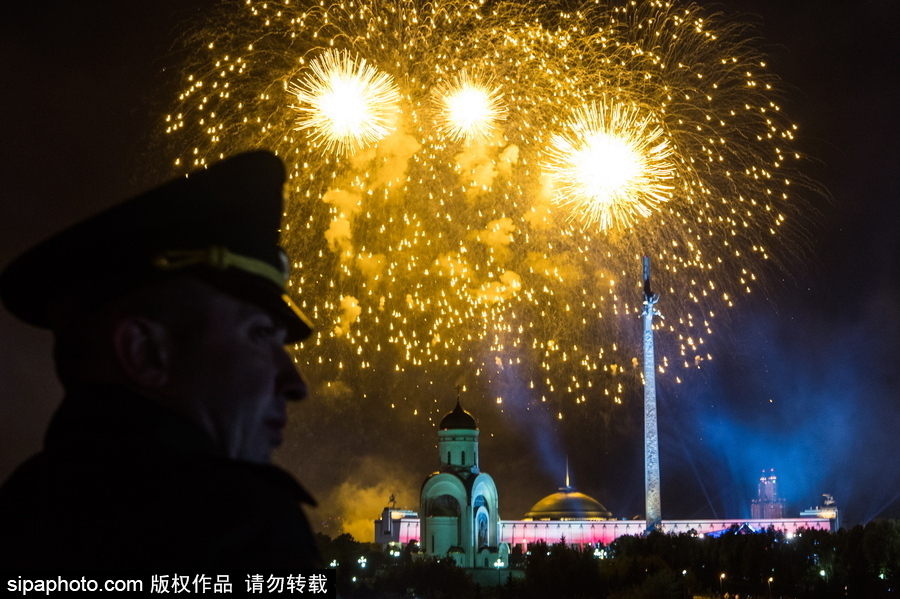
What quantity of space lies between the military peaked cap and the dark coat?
10.3 inches

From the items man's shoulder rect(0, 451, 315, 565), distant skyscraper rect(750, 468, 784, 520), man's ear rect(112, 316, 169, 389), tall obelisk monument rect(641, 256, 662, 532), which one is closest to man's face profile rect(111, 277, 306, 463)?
man's ear rect(112, 316, 169, 389)

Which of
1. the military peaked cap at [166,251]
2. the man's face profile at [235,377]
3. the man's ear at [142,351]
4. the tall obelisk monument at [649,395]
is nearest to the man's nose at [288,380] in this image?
the man's face profile at [235,377]

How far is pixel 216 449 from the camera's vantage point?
78.0 inches

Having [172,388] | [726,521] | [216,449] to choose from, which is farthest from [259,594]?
[726,521]

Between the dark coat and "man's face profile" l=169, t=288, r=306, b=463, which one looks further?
"man's face profile" l=169, t=288, r=306, b=463

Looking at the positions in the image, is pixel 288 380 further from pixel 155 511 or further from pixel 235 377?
pixel 155 511

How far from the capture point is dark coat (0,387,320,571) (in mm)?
1791

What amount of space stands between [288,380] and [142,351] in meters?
0.33

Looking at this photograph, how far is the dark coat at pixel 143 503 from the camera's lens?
1.79 m

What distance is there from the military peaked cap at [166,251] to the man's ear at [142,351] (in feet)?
0.28

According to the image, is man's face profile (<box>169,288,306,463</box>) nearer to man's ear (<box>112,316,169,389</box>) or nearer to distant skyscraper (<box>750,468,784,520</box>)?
man's ear (<box>112,316,169,389</box>)

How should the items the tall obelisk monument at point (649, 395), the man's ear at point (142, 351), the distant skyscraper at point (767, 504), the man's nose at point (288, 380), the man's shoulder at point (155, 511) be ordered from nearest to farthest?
the man's shoulder at point (155, 511) → the man's ear at point (142, 351) → the man's nose at point (288, 380) → the tall obelisk monument at point (649, 395) → the distant skyscraper at point (767, 504)

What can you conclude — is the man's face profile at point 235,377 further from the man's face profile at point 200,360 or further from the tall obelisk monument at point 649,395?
the tall obelisk monument at point 649,395

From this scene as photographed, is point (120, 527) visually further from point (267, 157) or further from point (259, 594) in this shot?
point (267, 157)
